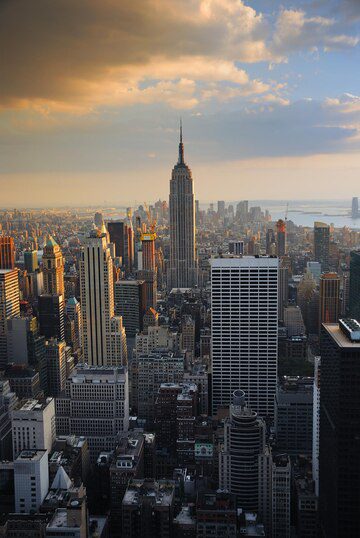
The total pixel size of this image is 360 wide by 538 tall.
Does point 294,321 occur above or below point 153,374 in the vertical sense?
above

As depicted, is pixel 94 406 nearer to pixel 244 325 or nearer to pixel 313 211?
pixel 244 325

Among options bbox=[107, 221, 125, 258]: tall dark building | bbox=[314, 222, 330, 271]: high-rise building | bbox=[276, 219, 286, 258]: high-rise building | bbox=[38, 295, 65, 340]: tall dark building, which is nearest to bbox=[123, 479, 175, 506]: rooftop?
bbox=[38, 295, 65, 340]: tall dark building

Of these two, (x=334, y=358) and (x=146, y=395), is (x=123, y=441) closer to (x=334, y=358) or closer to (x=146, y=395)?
(x=146, y=395)

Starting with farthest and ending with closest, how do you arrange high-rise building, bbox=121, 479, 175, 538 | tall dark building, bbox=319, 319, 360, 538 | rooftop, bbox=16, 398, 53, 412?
rooftop, bbox=16, 398, 53, 412 < high-rise building, bbox=121, 479, 175, 538 < tall dark building, bbox=319, 319, 360, 538

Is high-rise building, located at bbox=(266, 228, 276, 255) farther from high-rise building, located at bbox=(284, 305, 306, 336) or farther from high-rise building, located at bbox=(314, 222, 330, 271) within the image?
high-rise building, located at bbox=(284, 305, 306, 336)

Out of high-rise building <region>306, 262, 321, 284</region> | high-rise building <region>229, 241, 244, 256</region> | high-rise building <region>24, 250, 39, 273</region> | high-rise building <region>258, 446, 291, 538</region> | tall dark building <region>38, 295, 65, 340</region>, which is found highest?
high-rise building <region>229, 241, 244, 256</region>

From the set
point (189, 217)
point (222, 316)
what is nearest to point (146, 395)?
point (222, 316)

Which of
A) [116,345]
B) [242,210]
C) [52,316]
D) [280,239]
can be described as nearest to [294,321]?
[242,210]
